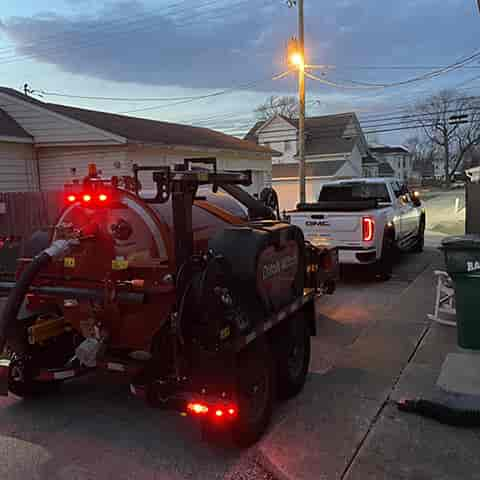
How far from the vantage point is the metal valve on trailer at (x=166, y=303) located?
3.57 metres

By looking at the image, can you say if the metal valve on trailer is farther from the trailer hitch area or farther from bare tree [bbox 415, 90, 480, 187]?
bare tree [bbox 415, 90, 480, 187]

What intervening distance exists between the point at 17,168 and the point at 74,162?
1.58 m

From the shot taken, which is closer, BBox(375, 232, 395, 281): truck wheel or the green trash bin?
the green trash bin

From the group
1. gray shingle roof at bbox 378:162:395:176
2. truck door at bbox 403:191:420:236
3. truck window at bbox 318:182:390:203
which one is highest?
gray shingle roof at bbox 378:162:395:176

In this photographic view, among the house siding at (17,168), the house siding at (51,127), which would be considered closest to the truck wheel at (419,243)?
the house siding at (51,127)

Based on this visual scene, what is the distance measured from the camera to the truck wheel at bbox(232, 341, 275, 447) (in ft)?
12.3

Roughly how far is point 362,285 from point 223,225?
5.76 meters

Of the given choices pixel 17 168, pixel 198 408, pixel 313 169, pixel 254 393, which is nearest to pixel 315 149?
pixel 313 169

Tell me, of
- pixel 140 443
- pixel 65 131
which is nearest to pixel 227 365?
pixel 140 443

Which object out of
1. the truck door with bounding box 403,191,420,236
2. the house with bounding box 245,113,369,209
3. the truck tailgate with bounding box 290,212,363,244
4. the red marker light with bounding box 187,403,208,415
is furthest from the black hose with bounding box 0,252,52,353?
the house with bounding box 245,113,369,209

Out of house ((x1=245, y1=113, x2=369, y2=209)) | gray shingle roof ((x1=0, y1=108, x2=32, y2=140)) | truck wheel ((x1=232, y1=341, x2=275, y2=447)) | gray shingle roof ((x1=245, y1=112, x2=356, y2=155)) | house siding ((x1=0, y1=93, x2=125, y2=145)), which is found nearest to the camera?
truck wheel ((x1=232, y1=341, x2=275, y2=447))

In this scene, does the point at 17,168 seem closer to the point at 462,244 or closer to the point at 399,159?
the point at 462,244

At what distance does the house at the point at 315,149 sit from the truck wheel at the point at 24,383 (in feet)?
94.6

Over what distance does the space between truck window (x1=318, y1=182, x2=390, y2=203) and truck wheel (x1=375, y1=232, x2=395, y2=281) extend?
5.97 ft
